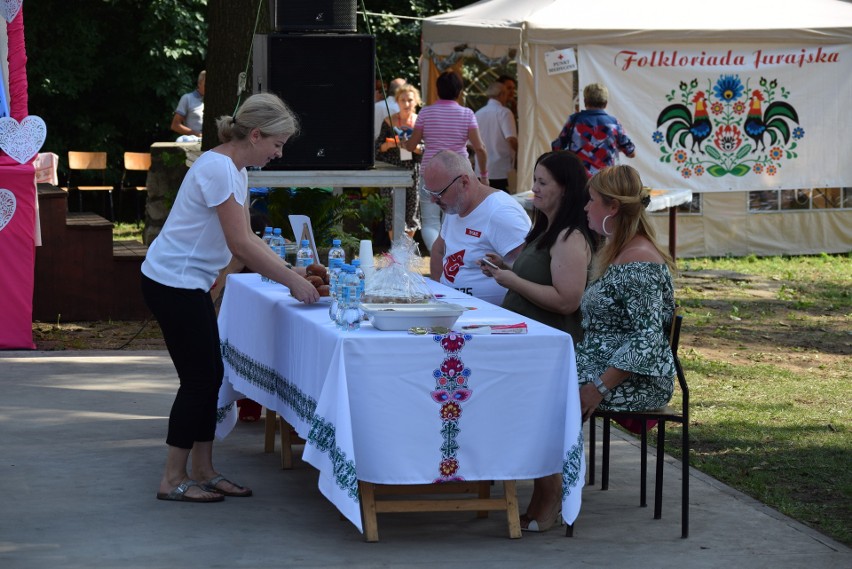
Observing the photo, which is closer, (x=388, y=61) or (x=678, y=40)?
(x=678, y=40)

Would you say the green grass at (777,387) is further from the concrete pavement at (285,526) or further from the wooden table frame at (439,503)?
the wooden table frame at (439,503)

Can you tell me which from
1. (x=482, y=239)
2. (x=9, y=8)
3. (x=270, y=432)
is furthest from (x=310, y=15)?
(x=270, y=432)

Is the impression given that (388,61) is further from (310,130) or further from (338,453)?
(338,453)

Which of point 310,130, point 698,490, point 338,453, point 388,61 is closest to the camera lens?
point 338,453

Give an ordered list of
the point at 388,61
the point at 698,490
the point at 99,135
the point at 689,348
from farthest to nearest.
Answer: the point at 388,61 < the point at 99,135 < the point at 689,348 < the point at 698,490

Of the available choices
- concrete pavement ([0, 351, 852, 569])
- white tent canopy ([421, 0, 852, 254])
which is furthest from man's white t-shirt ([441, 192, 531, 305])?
white tent canopy ([421, 0, 852, 254])

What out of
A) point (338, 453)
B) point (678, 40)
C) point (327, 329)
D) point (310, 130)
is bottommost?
point (338, 453)

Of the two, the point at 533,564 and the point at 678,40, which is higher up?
the point at 678,40

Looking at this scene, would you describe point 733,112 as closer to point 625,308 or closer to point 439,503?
point 625,308

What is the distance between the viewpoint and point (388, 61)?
21.1m

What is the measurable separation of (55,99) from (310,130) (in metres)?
13.4

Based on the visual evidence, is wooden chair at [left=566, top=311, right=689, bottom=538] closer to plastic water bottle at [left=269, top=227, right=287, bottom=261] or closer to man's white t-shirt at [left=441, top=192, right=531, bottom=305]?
man's white t-shirt at [left=441, top=192, right=531, bottom=305]

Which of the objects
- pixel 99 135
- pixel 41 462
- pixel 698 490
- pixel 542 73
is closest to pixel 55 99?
pixel 99 135

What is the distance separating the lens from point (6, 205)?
8398mm
